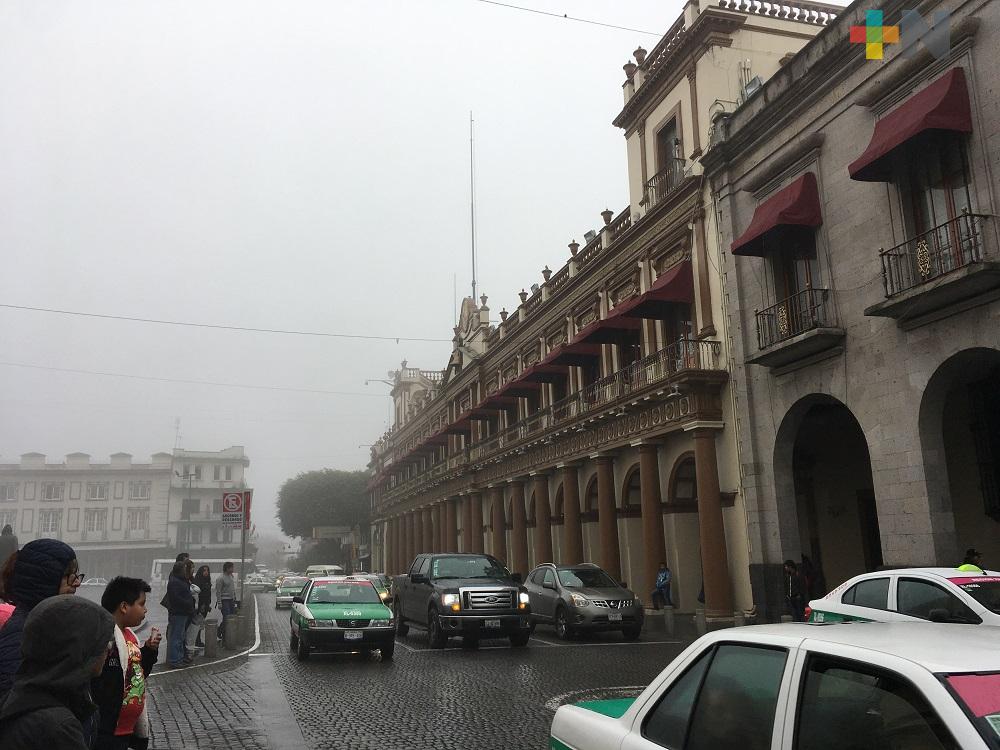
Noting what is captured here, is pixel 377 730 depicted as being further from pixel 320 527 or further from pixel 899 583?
pixel 320 527

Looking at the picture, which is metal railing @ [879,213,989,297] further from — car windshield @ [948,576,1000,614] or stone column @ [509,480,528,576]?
stone column @ [509,480,528,576]

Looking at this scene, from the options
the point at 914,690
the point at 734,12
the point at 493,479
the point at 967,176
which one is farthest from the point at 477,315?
the point at 914,690

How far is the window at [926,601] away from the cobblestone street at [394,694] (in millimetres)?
3593

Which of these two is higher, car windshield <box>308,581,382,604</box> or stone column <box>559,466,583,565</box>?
stone column <box>559,466,583,565</box>

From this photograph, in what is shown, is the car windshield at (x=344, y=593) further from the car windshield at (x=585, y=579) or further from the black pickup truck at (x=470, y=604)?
the car windshield at (x=585, y=579)

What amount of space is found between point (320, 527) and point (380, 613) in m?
75.9

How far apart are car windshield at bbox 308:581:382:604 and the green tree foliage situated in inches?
3013

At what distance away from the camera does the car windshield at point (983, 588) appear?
869 centimetres

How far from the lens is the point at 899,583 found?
31.6ft

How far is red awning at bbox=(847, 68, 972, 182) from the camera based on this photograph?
13789 mm

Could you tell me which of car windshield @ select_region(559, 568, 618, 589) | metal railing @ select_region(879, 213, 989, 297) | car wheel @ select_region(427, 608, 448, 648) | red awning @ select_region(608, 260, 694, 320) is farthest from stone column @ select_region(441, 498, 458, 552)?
metal railing @ select_region(879, 213, 989, 297)

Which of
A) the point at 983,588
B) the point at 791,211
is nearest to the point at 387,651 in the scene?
the point at 983,588

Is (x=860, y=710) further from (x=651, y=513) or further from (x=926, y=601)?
(x=651, y=513)

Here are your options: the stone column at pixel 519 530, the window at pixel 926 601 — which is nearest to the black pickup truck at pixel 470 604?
the window at pixel 926 601
